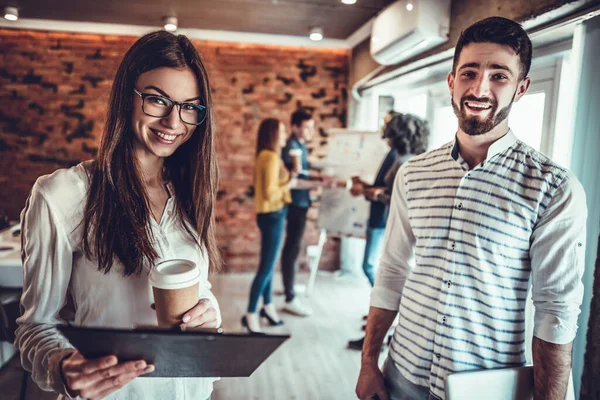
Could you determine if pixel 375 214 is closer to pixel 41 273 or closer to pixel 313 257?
pixel 313 257

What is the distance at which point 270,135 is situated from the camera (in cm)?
297

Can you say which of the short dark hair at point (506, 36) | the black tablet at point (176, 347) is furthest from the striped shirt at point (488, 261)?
the black tablet at point (176, 347)

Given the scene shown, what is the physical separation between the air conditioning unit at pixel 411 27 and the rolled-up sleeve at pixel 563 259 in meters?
1.73

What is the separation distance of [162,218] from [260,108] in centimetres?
345

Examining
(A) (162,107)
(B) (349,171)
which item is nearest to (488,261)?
(A) (162,107)

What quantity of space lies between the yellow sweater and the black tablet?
2255 millimetres

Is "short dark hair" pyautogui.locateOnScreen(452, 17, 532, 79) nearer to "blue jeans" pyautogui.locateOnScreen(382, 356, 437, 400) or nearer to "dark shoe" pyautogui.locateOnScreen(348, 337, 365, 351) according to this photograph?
"blue jeans" pyautogui.locateOnScreen(382, 356, 437, 400)

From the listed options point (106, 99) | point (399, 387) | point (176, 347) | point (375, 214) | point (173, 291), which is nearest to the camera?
point (176, 347)

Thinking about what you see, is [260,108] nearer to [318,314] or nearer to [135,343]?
[318,314]

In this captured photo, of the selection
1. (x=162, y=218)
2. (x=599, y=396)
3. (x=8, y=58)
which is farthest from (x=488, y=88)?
(x=8, y=58)

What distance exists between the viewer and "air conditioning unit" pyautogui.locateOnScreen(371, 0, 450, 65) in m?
2.41

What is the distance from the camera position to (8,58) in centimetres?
393

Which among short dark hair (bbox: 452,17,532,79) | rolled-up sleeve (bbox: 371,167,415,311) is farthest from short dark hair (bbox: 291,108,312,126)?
short dark hair (bbox: 452,17,532,79)

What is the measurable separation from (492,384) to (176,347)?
0.80 m
